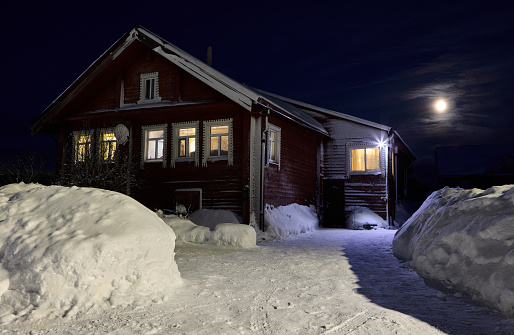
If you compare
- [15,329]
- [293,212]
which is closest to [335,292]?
[15,329]

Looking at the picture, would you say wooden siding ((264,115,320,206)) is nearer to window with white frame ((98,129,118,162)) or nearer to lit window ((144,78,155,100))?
lit window ((144,78,155,100))

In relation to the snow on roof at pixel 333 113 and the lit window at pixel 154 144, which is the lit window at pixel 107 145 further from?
the snow on roof at pixel 333 113

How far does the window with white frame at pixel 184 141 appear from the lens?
13767mm

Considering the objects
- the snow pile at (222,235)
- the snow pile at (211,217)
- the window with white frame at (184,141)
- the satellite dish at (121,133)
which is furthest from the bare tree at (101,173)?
the snow pile at (222,235)

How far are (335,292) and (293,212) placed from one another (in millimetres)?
9640

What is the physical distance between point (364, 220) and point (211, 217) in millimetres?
7520

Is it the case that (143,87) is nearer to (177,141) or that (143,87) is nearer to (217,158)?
(177,141)

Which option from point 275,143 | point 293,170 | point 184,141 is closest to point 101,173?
point 184,141

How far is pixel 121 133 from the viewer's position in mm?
14594

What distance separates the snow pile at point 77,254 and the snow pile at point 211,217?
6.66 metres

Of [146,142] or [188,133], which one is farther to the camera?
[146,142]

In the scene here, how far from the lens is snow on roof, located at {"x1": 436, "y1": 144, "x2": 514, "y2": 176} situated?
32969 mm

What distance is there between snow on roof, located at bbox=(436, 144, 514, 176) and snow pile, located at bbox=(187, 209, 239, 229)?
27.7 meters

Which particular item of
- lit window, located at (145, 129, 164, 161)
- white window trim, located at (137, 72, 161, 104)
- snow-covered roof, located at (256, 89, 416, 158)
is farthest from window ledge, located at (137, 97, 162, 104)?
snow-covered roof, located at (256, 89, 416, 158)
